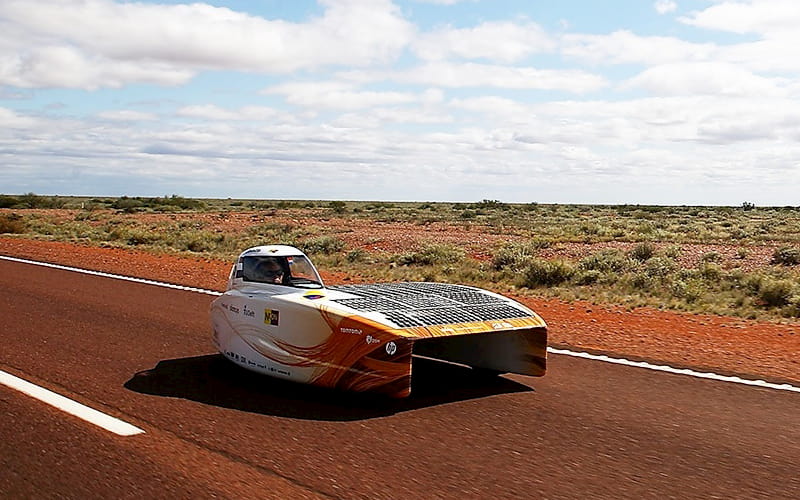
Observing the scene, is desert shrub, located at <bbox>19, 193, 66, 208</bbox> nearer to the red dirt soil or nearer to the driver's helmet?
the red dirt soil

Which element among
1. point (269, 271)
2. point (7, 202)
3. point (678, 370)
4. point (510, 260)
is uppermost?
point (7, 202)

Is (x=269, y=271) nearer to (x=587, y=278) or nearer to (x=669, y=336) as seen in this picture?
(x=669, y=336)

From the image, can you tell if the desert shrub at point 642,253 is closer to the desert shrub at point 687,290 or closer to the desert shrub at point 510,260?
the desert shrub at point 510,260

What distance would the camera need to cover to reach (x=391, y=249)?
30.8 meters

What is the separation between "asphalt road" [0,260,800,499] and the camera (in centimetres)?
469

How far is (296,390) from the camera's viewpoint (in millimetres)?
6914

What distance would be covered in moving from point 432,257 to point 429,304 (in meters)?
18.0

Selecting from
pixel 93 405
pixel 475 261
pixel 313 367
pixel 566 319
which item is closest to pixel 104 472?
pixel 93 405

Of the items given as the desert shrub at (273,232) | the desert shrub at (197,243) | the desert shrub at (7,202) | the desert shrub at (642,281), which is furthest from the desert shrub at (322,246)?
the desert shrub at (7,202)

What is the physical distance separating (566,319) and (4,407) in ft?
Result: 27.6

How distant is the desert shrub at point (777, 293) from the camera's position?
15.6 m

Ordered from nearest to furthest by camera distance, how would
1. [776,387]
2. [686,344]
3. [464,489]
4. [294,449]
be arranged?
[464,489]
[294,449]
[776,387]
[686,344]

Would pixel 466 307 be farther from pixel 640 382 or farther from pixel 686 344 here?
pixel 686 344

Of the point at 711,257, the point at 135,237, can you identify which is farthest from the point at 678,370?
the point at 135,237
